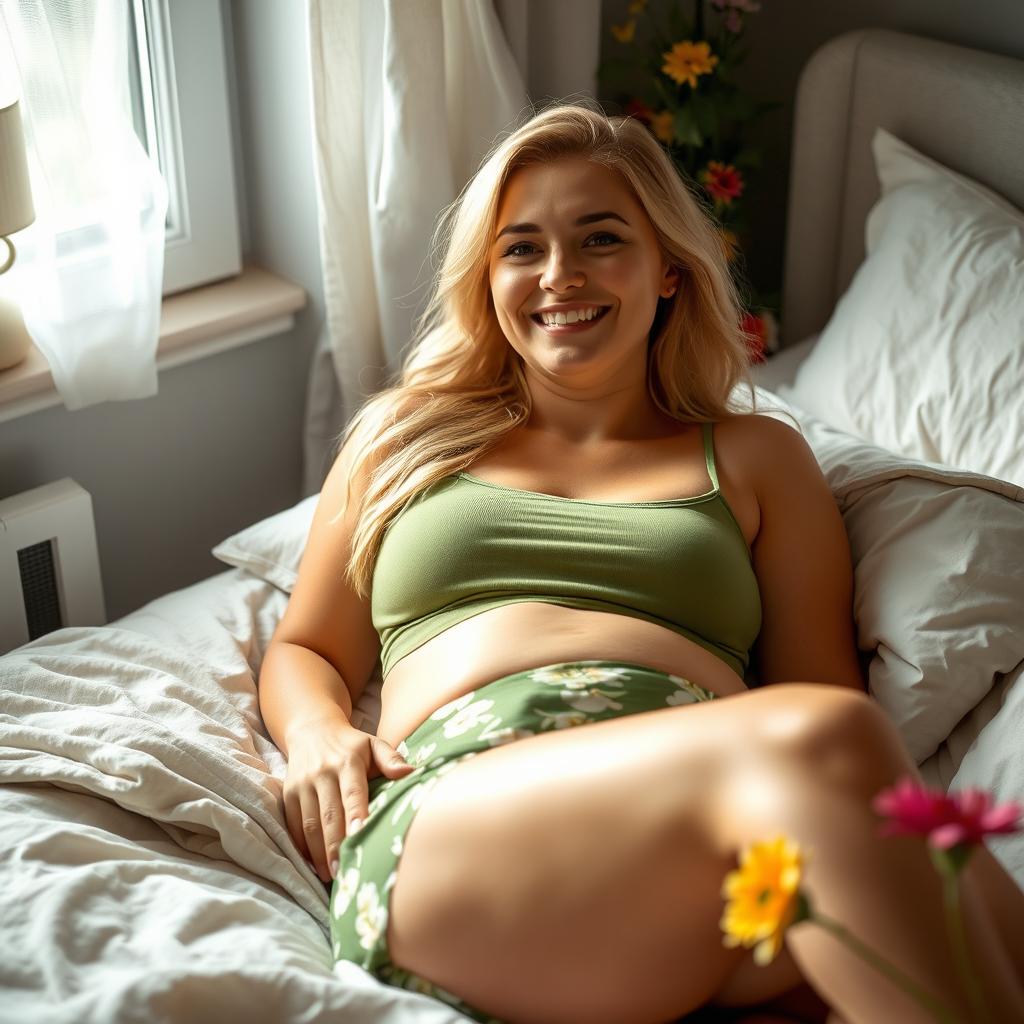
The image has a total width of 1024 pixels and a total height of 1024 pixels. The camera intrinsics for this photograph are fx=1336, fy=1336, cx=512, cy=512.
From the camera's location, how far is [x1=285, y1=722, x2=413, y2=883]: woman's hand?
1.39 meters

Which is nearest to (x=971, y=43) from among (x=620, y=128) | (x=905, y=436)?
(x=905, y=436)

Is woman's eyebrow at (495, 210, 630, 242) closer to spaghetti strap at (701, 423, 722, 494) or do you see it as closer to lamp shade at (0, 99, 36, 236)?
spaghetti strap at (701, 423, 722, 494)

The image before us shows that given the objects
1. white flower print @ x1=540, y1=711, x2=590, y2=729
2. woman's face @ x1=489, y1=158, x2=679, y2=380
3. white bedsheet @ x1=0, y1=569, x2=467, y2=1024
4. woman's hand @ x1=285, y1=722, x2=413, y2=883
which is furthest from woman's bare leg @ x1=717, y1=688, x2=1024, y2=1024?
woman's face @ x1=489, y1=158, x2=679, y2=380

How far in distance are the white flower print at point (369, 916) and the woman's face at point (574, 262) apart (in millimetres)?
651

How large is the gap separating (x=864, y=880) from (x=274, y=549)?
1045mm

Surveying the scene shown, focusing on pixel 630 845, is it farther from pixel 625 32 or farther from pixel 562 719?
pixel 625 32

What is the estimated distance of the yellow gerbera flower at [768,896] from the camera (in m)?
0.69

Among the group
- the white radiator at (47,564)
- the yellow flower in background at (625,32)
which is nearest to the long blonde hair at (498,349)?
the white radiator at (47,564)

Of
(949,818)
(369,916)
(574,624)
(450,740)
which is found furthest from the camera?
(574,624)

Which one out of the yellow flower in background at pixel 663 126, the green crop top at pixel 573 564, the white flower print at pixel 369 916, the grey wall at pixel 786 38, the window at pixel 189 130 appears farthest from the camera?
the yellow flower in background at pixel 663 126

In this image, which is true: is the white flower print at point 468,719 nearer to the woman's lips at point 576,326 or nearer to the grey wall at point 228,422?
the woman's lips at point 576,326

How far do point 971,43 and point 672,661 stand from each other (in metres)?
1.36

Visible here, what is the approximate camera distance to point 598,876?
115 centimetres

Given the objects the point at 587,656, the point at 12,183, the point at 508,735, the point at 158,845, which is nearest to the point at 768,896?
the point at 508,735
